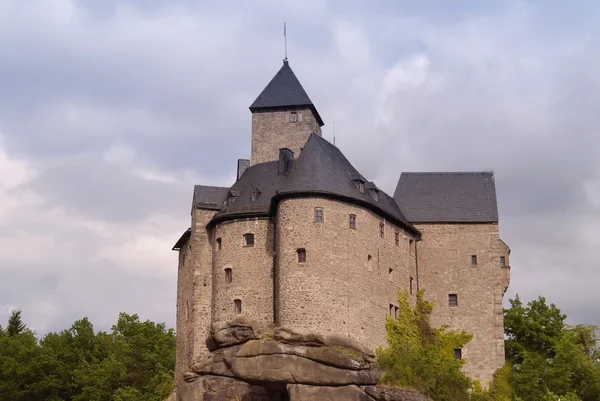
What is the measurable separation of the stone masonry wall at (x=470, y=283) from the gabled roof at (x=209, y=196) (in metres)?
12.3

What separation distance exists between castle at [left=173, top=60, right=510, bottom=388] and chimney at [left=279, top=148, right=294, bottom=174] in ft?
0.22

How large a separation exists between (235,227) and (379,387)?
12328 millimetres

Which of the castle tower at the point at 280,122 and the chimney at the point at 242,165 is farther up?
the castle tower at the point at 280,122

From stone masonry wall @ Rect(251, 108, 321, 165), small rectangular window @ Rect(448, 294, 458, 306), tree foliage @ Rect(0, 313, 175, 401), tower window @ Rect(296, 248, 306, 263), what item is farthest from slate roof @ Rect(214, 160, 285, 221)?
tree foliage @ Rect(0, 313, 175, 401)

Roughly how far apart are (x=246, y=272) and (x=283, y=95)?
1433cm

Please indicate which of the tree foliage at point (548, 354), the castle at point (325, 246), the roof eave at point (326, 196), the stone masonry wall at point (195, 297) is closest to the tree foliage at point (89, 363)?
the stone masonry wall at point (195, 297)

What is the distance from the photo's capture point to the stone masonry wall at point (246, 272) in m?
50.3

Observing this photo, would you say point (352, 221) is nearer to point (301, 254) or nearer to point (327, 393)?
point (301, 254)

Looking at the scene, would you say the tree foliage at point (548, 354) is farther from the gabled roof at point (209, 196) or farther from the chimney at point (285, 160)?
the gabled roof at point (209, 196)

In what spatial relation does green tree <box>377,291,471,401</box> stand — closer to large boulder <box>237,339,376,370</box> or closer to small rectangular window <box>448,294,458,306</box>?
small rectangular window <box>448,294,458,306</box>

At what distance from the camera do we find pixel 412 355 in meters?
48.6

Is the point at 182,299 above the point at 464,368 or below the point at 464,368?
above

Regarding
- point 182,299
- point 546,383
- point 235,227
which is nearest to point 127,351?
point 182,299

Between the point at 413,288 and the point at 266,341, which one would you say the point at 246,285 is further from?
the point at 413,288
